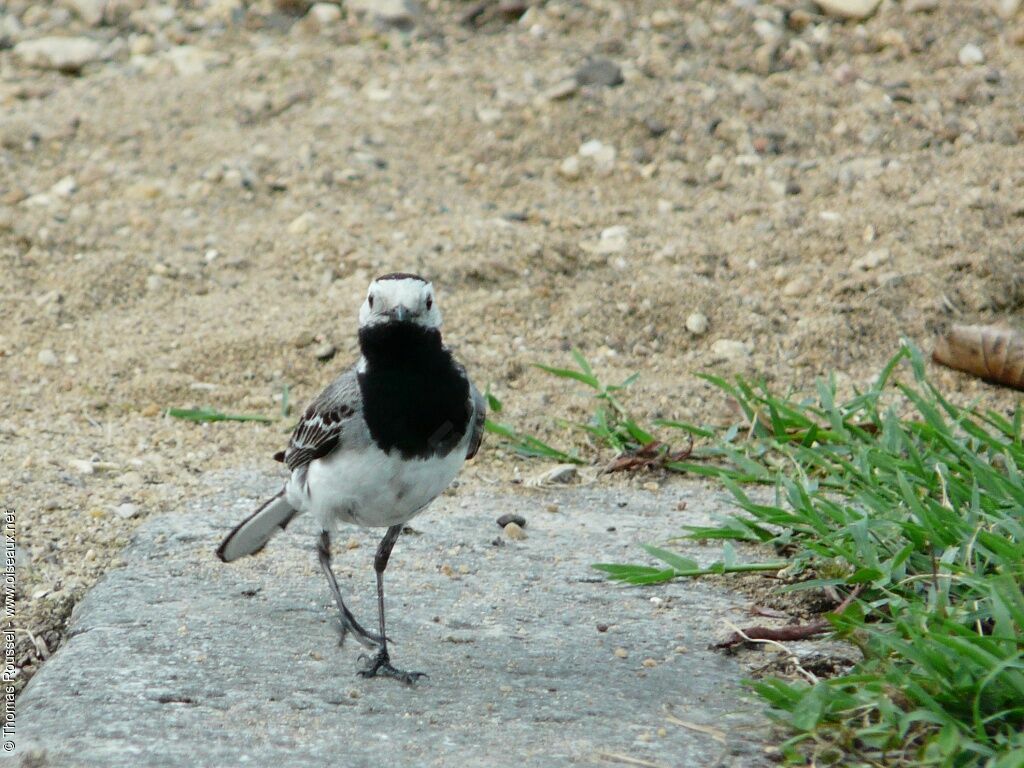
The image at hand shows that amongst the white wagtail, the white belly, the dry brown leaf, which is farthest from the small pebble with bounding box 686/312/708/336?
the white belly

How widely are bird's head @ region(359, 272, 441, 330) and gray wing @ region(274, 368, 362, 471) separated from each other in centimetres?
32

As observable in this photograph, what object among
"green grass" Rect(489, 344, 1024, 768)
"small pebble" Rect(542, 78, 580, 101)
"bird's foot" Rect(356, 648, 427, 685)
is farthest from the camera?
"small pebble" Rect(542, 78, 580, 101)

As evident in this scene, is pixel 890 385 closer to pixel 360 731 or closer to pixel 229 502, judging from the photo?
pixel 229 502

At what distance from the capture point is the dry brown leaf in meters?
5.97

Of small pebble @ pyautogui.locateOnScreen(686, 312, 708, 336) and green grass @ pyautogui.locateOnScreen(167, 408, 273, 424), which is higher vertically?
small pebble @ pyautogui.locateOnScreen(686, 312, 708, 336)

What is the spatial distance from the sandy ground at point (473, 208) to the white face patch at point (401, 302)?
1.49 m

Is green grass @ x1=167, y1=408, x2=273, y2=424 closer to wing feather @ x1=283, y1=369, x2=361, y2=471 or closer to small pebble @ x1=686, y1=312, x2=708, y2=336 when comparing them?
wing feather @ x1=283, y1=369, x2=361, y2=471

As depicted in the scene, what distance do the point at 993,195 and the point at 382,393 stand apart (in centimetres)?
417

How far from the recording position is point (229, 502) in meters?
Result: 5.32

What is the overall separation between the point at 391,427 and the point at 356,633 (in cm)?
68

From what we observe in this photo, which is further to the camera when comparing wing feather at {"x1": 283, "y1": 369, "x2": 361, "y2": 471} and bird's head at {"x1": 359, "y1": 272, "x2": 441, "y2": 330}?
wing feather at {"x1": 283, "y1": 369, "x2": 361, "y2": 471}

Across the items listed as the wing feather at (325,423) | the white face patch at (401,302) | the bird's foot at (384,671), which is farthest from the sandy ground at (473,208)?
the white face patch at (401,302)

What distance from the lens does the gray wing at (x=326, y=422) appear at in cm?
440

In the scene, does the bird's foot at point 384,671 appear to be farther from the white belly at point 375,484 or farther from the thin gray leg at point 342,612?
→ the white belly at point 375,484
